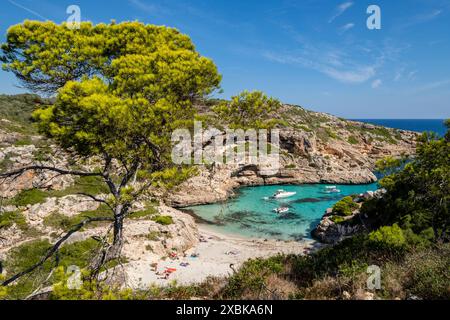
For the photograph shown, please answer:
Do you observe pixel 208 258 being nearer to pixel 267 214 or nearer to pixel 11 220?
pixel 267 214

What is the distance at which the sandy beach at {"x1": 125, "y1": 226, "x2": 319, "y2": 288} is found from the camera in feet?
54.9

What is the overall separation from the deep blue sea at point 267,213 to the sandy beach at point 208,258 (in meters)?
1.78

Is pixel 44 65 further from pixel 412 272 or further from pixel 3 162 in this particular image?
pixel 3 162

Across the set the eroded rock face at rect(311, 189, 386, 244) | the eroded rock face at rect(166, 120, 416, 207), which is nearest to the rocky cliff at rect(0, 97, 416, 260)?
the eroded rock face at rect(166, 120, 416, 207)

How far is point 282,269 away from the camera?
10250 millimetres

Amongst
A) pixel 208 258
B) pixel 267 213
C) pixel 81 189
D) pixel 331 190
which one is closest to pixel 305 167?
pixel 331 190

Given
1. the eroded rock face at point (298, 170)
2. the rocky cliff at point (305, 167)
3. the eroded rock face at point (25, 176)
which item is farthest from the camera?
the eroded rock face at point (298, 170)

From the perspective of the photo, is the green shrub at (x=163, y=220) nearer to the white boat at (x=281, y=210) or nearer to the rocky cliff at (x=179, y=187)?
the rocky cliff at (x=179, y=187)

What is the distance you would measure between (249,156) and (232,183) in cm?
603

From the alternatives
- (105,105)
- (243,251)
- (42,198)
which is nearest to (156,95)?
(105,105)

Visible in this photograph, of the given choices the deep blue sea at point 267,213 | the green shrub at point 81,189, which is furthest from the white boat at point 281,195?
the green shrub at point 81,189

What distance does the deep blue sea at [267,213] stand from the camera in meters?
26.8

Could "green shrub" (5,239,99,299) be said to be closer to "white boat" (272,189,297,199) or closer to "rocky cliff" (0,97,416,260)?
"rocky cliff" (0,97,416,260)

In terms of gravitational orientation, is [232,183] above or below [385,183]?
below
